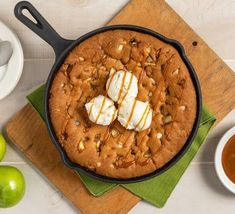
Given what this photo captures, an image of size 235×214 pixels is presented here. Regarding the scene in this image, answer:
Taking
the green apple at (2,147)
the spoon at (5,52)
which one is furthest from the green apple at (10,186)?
the spoon at (5,52)

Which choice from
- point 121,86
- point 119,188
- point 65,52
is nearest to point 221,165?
point 119,188

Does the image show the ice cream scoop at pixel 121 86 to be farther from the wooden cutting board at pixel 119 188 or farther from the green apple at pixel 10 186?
the green apple at pixel 10 186

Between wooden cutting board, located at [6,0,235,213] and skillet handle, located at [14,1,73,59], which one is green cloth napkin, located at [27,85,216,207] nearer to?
wooden cutting board, located at [6,0,235,213]

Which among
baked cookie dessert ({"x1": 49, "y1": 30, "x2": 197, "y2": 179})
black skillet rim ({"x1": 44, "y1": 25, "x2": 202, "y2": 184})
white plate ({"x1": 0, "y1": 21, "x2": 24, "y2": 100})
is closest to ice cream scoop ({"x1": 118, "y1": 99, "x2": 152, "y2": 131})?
baked cookie dessert ({"x1": 49, "y1": 30, "x2": 197, "y2": 179})

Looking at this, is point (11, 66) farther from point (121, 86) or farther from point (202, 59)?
point (202, 59)

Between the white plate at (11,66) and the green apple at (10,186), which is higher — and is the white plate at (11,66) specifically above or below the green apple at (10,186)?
above
